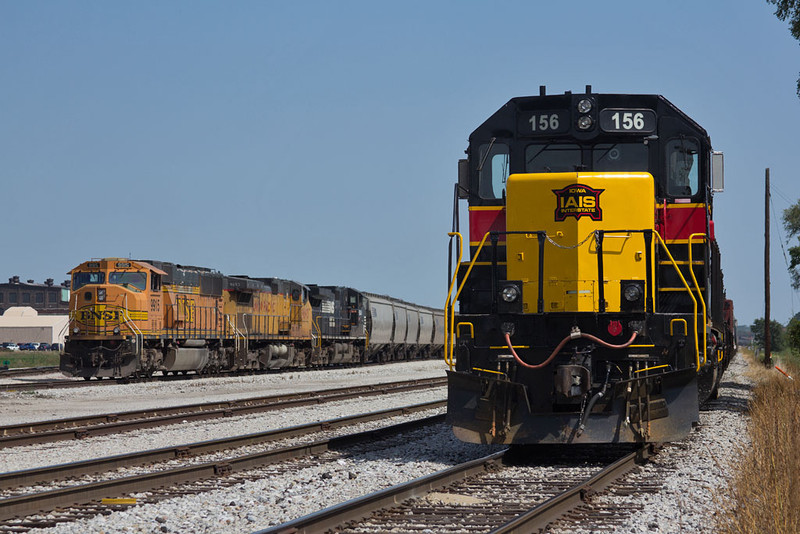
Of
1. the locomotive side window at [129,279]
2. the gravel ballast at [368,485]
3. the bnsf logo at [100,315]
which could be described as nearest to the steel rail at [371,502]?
the gravel ballast at [368,485]

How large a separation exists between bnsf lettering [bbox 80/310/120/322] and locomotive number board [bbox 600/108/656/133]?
18.3 meters

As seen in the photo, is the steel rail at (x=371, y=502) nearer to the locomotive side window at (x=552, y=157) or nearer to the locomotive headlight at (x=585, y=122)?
the locomotive side window at (x=552, y=157)

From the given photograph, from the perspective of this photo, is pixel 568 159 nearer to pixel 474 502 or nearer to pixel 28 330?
pixel 474 502

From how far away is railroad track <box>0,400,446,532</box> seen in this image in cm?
678

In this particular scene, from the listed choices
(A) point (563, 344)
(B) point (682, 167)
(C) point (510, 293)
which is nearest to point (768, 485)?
(A) point (563, 344)

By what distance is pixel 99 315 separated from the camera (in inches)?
1002

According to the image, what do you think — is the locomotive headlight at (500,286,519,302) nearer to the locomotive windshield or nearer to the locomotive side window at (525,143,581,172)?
the locomotive windshield

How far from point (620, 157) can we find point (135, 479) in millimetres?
5674

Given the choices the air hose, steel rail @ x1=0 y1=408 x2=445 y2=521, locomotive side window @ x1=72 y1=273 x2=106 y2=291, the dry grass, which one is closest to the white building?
locomotive side window @ x1=72 y1=273 x2=106 y2=291

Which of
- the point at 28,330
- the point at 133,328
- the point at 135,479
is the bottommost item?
the point at 28,330

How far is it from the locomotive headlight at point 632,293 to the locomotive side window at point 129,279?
745 inches

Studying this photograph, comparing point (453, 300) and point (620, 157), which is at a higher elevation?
point (620, 157)

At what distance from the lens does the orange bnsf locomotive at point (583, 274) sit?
9.00 metres

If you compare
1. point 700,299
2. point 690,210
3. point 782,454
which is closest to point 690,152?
point 690,210
